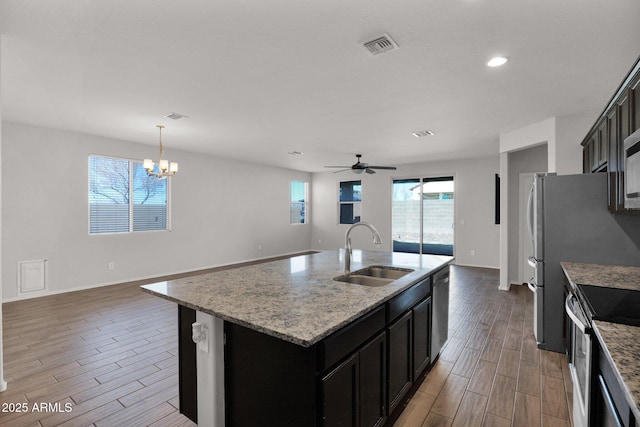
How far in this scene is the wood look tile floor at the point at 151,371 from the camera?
6.65 ft

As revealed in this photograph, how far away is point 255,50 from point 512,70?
2.20m

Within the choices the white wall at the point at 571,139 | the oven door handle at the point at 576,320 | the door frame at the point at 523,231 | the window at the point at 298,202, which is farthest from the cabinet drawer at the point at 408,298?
the window at the point at 298,202

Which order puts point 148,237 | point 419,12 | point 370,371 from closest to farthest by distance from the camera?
point 370,371 < point 419,12 < point 148,237

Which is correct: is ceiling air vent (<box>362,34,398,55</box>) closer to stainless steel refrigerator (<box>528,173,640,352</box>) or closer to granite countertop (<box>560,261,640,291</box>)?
stainless steel refrigerator (<box>528,173,640,352</box>)

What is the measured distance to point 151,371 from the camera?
8.35ft

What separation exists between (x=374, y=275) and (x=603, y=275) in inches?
67.5

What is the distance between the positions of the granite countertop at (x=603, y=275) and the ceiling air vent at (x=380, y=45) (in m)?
2.10

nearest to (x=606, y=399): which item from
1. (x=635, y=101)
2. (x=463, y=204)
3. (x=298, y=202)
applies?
(x=635, y=101)

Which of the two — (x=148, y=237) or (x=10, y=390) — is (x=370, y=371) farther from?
(x=148, y=237)

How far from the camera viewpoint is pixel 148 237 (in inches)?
230

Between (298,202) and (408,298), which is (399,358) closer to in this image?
(408,298)

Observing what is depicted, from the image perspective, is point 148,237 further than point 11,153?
Yes

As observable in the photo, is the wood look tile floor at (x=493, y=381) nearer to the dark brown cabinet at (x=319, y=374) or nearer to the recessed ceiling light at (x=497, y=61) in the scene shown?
the dark brown cabinet at (x=319, y=374)

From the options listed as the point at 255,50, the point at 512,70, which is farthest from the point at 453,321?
the point at 255,50
